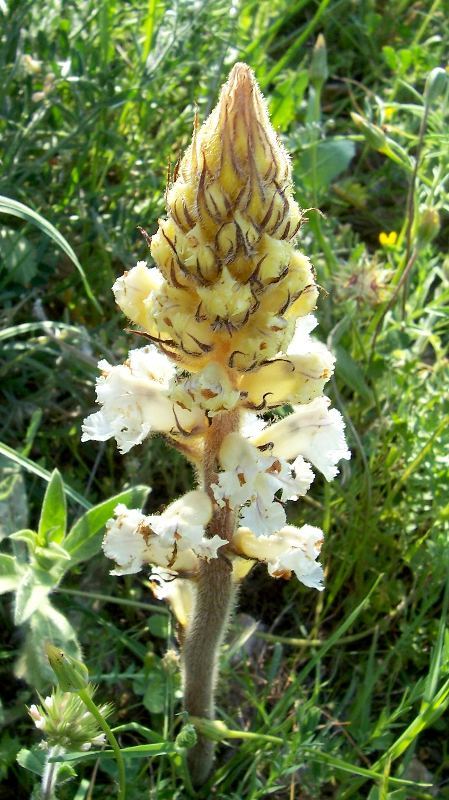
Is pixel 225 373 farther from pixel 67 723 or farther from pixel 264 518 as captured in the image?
pixel 67 723

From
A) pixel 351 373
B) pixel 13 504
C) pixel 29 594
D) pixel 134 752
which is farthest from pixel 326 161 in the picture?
pixel 134 752

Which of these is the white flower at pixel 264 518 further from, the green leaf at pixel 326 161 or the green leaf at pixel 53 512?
the green leaf at pixel 326 161

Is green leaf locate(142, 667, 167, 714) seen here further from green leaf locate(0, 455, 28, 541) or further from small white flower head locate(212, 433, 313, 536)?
small white flower head locate(212, 433, 313, 536)

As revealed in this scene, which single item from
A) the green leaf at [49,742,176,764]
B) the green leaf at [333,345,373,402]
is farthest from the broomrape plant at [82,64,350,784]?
the green leaf at [333,345,373,402]

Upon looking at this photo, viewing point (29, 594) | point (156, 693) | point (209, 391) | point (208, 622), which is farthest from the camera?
point (156, 693)

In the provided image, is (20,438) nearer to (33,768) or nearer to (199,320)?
(33,768)

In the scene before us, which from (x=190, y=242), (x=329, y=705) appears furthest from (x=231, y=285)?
(x=329, y=705)
